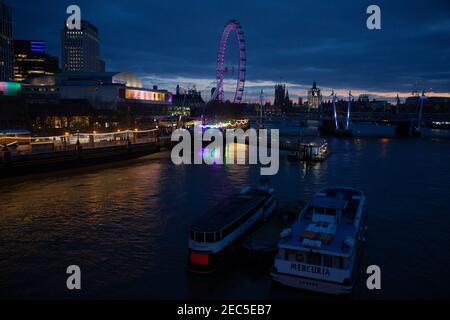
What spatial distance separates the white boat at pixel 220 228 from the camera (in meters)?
15.3

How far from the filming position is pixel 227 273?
51.0 feet

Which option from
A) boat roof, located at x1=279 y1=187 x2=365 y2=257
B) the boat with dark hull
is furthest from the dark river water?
the boat with dark hull

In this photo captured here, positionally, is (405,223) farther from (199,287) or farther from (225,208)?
(199,287)

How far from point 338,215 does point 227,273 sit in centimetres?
519

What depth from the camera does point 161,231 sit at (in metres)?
20.8

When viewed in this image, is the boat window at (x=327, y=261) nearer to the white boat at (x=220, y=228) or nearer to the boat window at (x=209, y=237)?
the white boat at (x=220, y=228)

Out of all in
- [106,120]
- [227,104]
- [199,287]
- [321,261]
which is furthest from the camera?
[227,104]

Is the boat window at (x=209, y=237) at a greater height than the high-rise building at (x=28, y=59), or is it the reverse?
the high-rise building at (x=28, y=59)

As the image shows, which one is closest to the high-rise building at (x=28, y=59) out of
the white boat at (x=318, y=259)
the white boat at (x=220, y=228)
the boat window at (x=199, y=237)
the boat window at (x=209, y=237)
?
the white boat at (x=220, y=228)

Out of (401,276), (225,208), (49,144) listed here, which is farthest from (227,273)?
(49,144)

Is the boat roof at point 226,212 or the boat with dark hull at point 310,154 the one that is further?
the boat with dark hull at point 310,154

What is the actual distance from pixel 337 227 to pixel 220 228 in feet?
15.4

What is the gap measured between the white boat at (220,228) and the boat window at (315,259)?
12.2 feet

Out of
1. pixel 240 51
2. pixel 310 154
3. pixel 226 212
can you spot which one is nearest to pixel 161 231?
pixel 226 212
